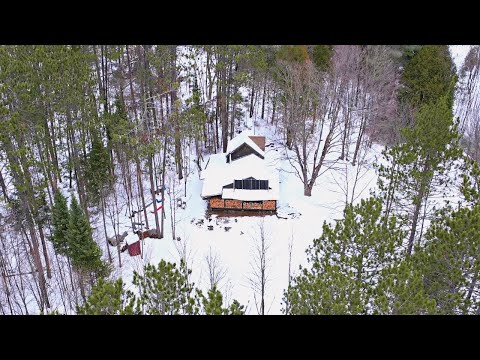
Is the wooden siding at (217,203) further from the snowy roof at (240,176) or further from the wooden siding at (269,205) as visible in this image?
the wooden siding at (269,205)

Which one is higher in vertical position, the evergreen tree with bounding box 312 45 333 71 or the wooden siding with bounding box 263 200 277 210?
the evergreen tree with bounding box 312 45 333 71

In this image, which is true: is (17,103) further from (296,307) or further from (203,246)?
(296,307)

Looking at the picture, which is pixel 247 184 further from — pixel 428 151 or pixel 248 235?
pixel 428 151

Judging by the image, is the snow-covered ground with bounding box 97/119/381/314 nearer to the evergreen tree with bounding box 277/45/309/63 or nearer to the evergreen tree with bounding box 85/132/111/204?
the evergreen tree with bounding box 85/132/111/204

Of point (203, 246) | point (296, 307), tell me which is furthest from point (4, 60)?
point (296, 307)

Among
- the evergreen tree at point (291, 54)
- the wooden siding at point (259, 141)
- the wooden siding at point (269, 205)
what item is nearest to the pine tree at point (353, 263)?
the wooden siding at point (269, 205)

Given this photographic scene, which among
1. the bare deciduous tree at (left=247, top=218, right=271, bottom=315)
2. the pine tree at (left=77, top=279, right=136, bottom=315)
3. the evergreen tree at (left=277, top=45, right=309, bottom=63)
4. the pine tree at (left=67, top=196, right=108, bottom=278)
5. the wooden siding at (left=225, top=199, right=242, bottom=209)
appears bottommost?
the bare deciduous tree at (left=247, top=218, right=271, bottom=315)


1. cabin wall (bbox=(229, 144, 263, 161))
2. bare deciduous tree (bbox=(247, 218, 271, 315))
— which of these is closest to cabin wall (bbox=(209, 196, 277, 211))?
bare deciduous tree (bbox=(247, 218, 271, 315))
